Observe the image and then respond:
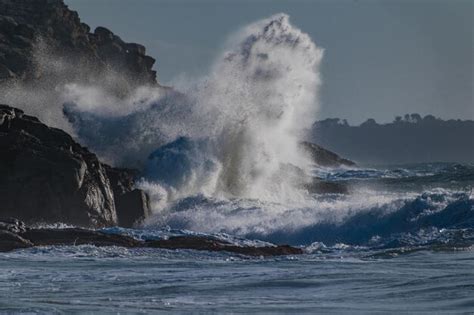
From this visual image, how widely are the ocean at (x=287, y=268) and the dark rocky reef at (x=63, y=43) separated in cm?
4352

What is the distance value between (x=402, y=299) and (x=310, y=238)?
12575 millimetres

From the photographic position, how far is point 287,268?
21734 millimetres

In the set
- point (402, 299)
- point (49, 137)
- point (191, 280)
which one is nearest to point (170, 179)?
point (49, 137)

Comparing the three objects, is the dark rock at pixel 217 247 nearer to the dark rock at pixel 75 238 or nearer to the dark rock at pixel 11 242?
the dark rock at pixel 75 238

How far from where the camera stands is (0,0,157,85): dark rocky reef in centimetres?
7494

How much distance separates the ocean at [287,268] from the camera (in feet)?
56.8

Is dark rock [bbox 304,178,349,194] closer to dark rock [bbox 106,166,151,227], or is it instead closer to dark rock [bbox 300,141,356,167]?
dark rock [bbox 106,166,151,227]

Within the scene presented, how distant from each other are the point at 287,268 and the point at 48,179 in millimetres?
8828

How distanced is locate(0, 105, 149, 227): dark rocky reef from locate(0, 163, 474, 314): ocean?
1847 millimetres

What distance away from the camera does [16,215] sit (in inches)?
1113

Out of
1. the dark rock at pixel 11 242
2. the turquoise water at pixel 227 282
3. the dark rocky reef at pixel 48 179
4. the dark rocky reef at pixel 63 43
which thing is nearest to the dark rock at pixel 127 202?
the dark rocky reef at pixel 48 179

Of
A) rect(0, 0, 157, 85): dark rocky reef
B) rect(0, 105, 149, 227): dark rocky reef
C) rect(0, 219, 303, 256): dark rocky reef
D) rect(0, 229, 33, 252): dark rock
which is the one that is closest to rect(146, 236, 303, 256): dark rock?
rect(0, 219, 303, 256): dark rocky reef

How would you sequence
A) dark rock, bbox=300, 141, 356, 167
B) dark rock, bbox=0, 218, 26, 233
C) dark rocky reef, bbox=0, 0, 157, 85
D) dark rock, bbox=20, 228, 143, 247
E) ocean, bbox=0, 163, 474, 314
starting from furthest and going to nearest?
1. dark rock, bbox=300, 141, 356, 167
2. dark rocky reef, bbox=0, 0, 157, 85
3. dark rock, bbox=0, 218, 26, 233
4. dark rock, bbox=20, 228, 143, 247
5. ocean, bbox=0, 163, 474, 314

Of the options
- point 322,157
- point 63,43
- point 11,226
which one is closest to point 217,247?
point 11,226
